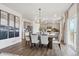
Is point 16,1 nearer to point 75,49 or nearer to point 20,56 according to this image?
point 20,56

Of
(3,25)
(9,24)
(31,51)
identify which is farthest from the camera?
(9,24)

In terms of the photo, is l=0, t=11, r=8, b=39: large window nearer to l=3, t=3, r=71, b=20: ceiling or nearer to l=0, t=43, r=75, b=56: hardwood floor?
l=0, t=43, r=75, b=56: hardwood floor

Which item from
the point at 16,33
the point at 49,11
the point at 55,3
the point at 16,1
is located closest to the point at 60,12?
the point at 49,11

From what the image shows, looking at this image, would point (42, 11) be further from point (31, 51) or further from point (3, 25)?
point (3, 25)

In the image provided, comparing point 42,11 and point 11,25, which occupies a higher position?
point 42,11

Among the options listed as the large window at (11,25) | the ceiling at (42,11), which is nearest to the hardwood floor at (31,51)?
the large window at (11,25)

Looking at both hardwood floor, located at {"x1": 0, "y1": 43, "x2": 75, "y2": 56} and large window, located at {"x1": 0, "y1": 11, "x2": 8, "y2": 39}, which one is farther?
Result: large window, located at {"x1": 0, "y1": 11, "x2": 8, "y2": 39}

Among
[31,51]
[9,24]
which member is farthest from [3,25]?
[31,51]

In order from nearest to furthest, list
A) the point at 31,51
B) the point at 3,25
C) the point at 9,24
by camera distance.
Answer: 1. the point at 31,51
2. the point at 3,25
3. the point at 9,24

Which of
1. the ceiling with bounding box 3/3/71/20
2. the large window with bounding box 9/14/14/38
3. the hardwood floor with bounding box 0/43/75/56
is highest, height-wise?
the ceiling with bounding box 3/3/71/20

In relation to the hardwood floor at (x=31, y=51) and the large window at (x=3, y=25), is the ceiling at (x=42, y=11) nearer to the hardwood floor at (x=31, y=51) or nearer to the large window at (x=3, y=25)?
the large window at (x=3, y=25)

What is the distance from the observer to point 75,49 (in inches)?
126

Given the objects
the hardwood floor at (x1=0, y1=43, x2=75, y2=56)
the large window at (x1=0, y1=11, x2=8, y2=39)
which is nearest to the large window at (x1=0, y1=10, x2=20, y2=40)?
the large window at (x1=0, y1=11, x2=8, y2=39)

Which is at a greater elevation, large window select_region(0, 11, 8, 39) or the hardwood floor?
large window select_region(0, 11, 8, 39)
